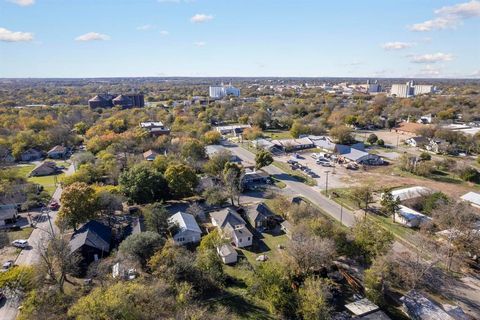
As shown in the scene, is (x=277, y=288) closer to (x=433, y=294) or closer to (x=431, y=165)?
(x=433, y=294)

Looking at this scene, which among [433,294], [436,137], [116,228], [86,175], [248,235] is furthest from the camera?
[436,137]

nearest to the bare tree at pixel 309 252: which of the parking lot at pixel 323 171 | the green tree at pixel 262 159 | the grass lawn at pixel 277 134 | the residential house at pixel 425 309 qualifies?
the residential house at pixel 425 309

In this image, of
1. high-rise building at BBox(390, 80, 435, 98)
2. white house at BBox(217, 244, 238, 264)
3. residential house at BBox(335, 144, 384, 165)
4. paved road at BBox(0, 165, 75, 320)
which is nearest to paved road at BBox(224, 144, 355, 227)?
white house at BBox(217, 244, 238, 264)

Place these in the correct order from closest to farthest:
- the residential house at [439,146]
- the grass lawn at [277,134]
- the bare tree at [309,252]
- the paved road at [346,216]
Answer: the paved road at [346,216]
the bare tree at [309,252]
the residential house at [439,146]
the grass lawn at [277,134]

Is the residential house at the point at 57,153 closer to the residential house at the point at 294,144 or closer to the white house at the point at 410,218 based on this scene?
the residential house at the point at 294,144

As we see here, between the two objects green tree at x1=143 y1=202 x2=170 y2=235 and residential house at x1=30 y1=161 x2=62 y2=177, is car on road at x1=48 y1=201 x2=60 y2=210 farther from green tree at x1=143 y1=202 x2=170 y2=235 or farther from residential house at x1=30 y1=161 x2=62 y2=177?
green tree at x1=143 y1=202 x2=170 y2=235

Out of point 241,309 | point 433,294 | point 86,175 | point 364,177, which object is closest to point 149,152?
point 86,175
